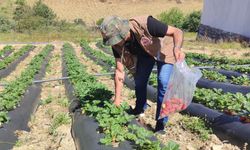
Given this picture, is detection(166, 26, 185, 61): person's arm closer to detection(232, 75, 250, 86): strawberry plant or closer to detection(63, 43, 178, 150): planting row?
detection(63, 43, 178, 150): planting row

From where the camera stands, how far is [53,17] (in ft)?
166

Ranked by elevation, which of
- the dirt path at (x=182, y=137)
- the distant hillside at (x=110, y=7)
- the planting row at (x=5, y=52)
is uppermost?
the dirt path at (x=182, y=137)

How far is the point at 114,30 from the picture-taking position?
186 inches

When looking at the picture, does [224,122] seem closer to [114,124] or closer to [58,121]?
[114,124]

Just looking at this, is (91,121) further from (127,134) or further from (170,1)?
(170,1)

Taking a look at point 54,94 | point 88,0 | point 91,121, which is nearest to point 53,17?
point 88,0

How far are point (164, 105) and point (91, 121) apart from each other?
0.96 m

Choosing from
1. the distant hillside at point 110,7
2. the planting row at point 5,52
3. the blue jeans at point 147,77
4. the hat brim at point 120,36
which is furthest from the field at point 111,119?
the distant hillside at point 110,7

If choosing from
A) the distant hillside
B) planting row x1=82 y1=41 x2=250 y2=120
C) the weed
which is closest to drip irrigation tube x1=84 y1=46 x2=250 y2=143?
planting row x1=82 y1=41 x2=250 y2=120

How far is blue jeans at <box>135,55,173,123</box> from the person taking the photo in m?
5.19

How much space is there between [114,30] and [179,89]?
0.94 metres

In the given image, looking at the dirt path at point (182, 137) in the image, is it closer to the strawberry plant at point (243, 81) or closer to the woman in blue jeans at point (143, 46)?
the woman in blue jeans at point (143, 46)

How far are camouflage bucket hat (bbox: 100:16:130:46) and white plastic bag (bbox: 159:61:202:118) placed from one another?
2.25 feet

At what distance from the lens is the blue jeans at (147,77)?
17.0ft
